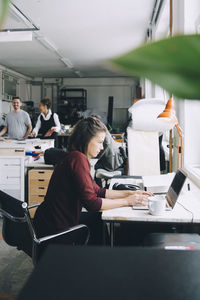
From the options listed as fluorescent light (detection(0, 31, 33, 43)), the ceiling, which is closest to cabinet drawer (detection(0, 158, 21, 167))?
the ceiling

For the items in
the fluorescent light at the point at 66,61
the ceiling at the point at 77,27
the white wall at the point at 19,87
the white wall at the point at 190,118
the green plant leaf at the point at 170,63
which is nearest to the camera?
the green plant leaf at the point at 170,63

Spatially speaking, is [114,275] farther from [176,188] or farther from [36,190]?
[36,190]

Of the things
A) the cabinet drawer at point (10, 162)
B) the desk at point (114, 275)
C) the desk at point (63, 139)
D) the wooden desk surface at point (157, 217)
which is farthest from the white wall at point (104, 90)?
the desk at point (114, 275)

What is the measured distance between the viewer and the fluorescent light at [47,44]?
6.64 meters

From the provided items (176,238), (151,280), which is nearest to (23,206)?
(176,238)

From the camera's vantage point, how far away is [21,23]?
18.0 ft

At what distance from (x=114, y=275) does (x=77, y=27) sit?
19.6 feet

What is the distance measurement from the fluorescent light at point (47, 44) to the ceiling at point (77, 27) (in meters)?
0.05

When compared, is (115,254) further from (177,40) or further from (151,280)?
(177,40)

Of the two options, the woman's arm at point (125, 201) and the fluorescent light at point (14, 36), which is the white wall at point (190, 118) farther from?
the fluorescent light at point (14, 36)

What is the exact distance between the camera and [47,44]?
7051 mm

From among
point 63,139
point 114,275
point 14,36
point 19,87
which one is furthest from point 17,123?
point 19,87

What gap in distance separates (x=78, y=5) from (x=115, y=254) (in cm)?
476

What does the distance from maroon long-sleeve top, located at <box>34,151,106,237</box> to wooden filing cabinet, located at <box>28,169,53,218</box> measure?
5.81 ft
